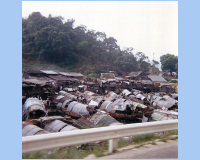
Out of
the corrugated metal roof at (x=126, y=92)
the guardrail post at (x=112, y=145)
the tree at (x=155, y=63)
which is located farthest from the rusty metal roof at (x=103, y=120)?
the guardrail post at (x=112, y=145)

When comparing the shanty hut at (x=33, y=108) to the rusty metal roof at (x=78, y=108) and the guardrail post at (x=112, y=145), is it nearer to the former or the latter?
the rusty metal roof at (x=78, y=108)

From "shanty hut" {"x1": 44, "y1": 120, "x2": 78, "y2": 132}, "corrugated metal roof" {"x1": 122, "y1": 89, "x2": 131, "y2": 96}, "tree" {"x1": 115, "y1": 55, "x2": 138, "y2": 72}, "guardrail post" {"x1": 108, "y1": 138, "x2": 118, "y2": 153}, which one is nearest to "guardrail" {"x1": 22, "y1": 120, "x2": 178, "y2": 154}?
"guardrail post" {"x1": 108, "y1": 138, "x2": 118, "y2": 153}

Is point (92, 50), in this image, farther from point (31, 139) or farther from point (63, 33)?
point (31, 139)

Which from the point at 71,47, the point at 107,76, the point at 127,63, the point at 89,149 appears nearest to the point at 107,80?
the point at 107,76

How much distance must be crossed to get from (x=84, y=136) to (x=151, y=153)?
1097 millimetres

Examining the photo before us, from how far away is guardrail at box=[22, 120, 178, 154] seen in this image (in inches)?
86.5

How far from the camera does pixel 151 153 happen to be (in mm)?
2768

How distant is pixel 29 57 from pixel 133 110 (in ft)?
16.3

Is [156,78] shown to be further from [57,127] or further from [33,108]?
[33,108]

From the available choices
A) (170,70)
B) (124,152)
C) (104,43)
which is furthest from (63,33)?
(124,152)

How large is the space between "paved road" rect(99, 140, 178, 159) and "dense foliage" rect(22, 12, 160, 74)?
10.1ft

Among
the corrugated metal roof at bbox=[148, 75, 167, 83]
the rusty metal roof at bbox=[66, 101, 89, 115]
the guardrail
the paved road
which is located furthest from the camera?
the rusty metal roof at bbox=[66, 101, 89, 115]

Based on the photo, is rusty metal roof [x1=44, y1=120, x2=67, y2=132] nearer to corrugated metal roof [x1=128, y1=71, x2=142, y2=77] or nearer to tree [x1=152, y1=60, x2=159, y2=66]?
corrugated metal roof [x1=128, y1=71, x2=142, y2=77]

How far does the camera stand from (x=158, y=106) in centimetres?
855
